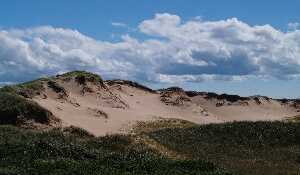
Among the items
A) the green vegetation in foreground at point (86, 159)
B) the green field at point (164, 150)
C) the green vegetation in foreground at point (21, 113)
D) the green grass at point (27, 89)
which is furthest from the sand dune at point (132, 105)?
the green vegetation in foreground at point (86, 159)

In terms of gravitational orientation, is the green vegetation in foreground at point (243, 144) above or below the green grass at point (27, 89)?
below

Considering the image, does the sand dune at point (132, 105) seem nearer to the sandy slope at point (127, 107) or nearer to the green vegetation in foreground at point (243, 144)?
the sandy slope at point (127, 107)

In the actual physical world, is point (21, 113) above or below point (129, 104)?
below

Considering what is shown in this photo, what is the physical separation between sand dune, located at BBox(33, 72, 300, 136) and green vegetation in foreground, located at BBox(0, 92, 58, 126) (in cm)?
209

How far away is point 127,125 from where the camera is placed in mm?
43281

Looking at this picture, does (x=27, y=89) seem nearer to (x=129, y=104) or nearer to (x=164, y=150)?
(x=129, y=104)

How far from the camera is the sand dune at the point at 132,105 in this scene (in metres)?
43.2

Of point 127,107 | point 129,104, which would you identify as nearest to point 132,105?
point 129,104

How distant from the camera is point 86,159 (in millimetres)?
24328

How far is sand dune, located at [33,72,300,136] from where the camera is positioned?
43.2 metres

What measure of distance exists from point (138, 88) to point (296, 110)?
27.1 m

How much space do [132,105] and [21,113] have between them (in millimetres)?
21630

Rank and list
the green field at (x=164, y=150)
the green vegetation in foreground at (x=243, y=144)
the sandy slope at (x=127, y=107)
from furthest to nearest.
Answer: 1. the sandy slope at (x=127, y=107)
2. the green vegetation in foreground at (x=243, y=144)
3. the green field at (x=164, y=150)

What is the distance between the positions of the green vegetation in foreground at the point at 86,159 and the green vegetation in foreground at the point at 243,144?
345 centimetres
